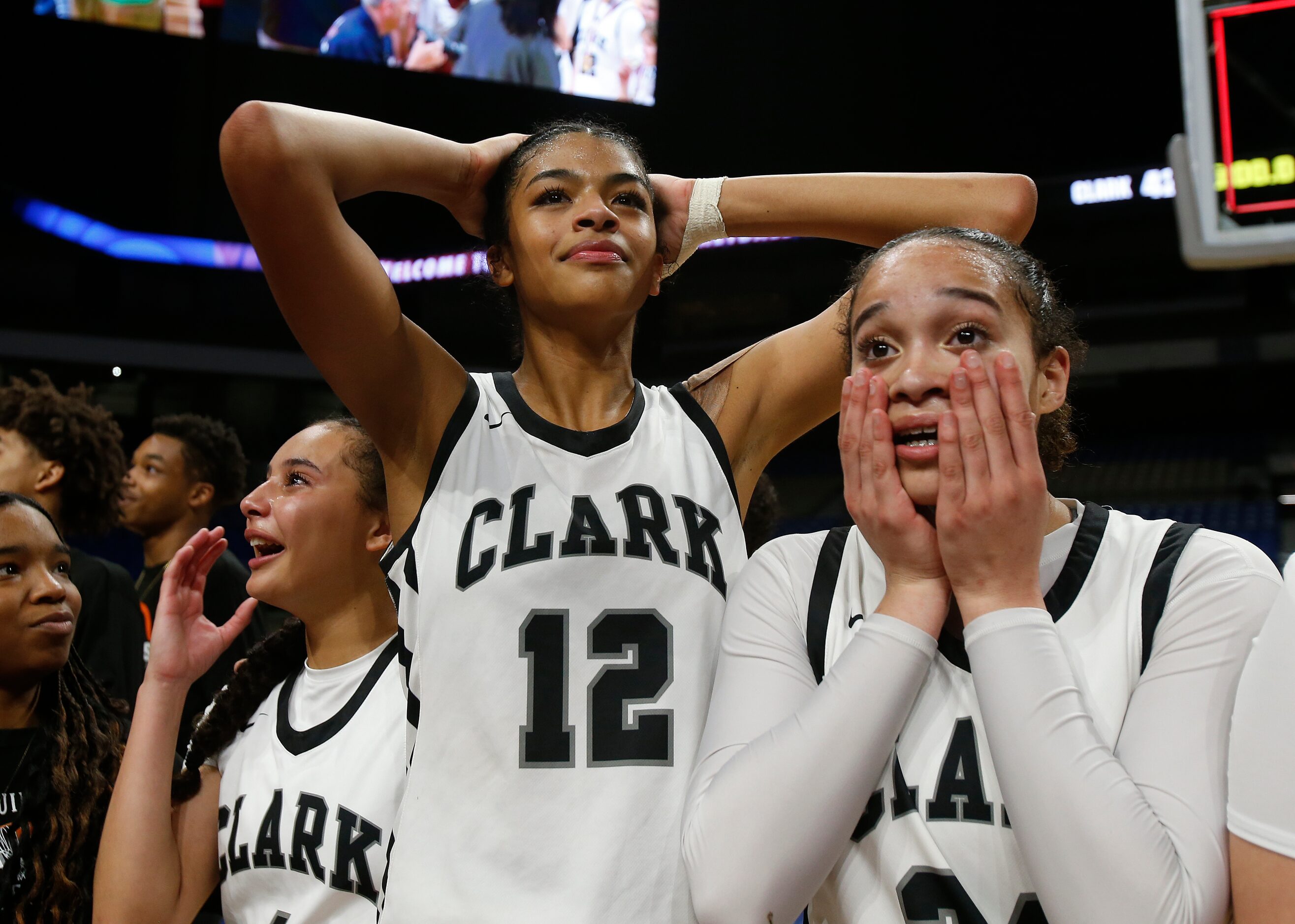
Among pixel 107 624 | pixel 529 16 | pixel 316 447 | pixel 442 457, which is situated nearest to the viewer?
pixel 442 457

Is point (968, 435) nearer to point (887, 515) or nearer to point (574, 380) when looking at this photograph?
point (887, 515)

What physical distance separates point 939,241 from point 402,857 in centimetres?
123

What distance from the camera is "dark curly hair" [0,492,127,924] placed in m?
2.32

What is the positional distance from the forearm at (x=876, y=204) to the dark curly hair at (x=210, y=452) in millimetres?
4057

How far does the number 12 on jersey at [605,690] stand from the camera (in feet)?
5.56

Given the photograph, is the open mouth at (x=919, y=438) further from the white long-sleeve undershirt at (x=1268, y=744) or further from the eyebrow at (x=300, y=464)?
the eyebrow at (x=300, y=464)

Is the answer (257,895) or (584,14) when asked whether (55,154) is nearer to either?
(584,14)

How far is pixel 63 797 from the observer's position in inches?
95.7

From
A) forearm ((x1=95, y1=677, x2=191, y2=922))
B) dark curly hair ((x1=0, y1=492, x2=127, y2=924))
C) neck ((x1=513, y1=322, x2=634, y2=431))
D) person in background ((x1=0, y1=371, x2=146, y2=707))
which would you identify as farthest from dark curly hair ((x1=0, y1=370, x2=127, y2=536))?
neck ((x1=513, y1=322, x2=634, y2=431))

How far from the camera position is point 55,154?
1189 cm

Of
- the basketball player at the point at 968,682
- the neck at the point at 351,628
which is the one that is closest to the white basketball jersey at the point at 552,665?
the basketball player at the point at 968,682

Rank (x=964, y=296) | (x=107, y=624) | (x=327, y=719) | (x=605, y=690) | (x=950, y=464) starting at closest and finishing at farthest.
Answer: (x=950, y=464) < (x=964, y=296) < (x=605, y=690) < (x=327, y=719) < (x=107, y=624)

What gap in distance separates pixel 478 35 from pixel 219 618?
6.76 m

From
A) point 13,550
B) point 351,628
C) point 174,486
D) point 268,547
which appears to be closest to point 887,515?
point 351,628
